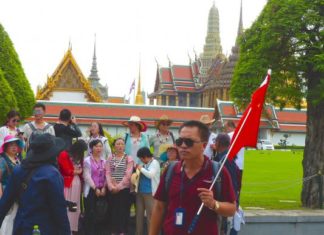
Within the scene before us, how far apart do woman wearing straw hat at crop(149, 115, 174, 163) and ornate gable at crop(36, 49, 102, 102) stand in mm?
44853

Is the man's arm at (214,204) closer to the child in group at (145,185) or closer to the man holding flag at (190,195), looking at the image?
the man holding flag at (190,195)

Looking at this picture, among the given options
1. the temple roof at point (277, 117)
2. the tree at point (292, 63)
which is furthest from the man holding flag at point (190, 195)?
the temple roof at point (277, 117)

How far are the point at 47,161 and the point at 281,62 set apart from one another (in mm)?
5607

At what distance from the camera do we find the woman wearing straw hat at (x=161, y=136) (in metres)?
8.23

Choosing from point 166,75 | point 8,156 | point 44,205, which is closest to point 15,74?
point 8,156

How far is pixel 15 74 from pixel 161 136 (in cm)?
1738

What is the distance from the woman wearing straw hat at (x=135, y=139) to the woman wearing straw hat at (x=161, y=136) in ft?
0.54

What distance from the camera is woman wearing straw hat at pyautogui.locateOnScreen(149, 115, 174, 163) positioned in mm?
8227

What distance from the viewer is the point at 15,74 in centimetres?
2477

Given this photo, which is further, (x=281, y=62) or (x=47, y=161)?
(x=281, y=62)

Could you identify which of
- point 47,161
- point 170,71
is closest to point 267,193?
point 47,161

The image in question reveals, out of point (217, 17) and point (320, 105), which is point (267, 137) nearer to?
point (217, 17)

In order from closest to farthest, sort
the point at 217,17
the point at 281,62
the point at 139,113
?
the point at 281,62, the point at 139,113, the point at 217,17

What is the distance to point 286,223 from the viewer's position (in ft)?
26.2
